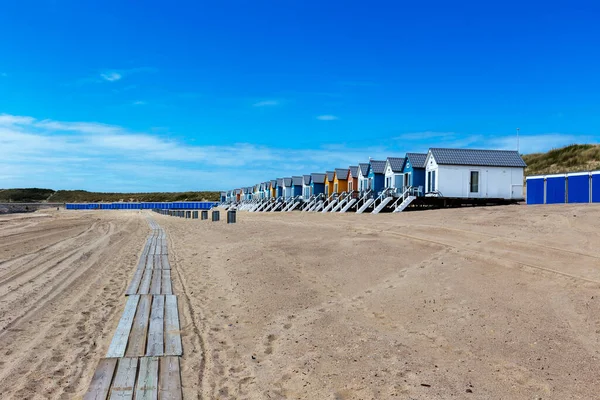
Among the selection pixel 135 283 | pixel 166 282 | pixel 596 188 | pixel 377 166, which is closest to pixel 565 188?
pixel 596 188

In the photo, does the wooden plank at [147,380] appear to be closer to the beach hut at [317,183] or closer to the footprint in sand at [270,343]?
the footprint in sand at [270,343]

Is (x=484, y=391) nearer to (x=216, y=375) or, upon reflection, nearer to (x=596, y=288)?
(x=216, y=375)

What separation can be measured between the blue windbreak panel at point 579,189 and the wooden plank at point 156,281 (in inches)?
775

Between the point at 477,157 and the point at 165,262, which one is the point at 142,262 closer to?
the point at 165,262

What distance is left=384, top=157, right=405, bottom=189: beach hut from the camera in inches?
1425

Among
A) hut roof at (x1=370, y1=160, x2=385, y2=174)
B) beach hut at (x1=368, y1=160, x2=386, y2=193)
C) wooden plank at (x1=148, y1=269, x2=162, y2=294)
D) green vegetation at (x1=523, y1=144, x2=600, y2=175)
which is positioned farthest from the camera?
green vegetation at (x1=523, y1=144, x2=600, y2=175)

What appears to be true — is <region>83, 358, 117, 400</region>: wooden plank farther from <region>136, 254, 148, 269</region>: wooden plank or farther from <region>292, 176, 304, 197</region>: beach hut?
<region>292, 176, 304, 197</region>: beach hut

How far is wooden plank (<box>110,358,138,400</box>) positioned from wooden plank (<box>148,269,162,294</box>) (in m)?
4.39

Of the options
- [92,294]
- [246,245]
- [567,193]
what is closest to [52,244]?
[246,245]

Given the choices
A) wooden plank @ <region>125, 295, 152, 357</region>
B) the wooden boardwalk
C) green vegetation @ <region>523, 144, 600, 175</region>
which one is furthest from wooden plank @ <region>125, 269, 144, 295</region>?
green vegetation @ <region>523, 144, 600, 175</region>

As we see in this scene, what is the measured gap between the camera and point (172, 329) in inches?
277

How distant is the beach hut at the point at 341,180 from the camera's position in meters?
48.4

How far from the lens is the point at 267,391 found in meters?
4.97

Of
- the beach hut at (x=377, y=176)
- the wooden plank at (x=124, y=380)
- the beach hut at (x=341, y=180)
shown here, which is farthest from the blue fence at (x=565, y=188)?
the beach hut at (x=341, y=180)
